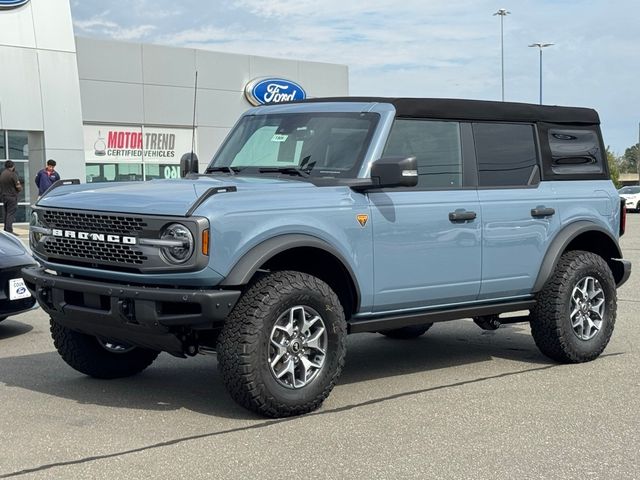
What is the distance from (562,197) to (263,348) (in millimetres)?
2949

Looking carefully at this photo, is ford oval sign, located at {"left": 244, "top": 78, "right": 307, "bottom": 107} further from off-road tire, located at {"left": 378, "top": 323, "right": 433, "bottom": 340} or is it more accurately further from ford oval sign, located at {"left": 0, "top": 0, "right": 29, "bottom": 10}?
off-road tire, located at {"left": 378, "top": 323, "right": 433, "bottom": 340}

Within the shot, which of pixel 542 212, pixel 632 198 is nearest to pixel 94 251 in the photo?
pixel 542 212

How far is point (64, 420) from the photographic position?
557 cm

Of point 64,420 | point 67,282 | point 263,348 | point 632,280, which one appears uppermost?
point 67,282

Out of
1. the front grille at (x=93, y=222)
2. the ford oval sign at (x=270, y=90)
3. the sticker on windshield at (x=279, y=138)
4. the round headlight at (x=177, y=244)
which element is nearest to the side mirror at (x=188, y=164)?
the sticker on windshield at (x=279, y=138)

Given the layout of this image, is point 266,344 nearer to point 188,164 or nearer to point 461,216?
point 461,216

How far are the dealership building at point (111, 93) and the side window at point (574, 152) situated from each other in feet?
56.8

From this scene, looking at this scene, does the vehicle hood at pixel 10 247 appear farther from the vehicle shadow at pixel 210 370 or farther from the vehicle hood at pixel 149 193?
the vehicle hood at pixel 149 193

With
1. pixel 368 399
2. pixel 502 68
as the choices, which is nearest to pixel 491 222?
pixel 368 399

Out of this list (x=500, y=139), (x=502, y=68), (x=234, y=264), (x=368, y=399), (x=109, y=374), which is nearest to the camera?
(x=234, y=264)

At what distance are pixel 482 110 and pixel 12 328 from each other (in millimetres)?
4784

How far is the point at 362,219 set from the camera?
604 centimetres

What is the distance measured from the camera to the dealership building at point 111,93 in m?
27.6

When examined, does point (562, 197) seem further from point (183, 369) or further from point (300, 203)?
point (183, 369)
